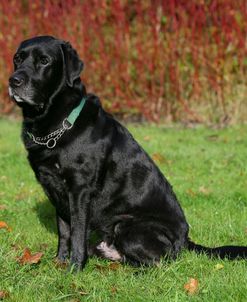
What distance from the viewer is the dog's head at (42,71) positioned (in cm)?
378

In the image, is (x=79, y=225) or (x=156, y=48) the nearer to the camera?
(x=79, y=225)

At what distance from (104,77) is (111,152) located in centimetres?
708

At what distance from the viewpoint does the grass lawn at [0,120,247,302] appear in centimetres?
324

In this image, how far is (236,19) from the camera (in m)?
9.74

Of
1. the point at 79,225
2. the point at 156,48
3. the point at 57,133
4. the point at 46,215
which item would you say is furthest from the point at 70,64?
the point at 156,48

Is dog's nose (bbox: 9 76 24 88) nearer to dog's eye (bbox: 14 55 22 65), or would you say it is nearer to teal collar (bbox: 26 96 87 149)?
dog's eye (bbox: 14 55 22 65)

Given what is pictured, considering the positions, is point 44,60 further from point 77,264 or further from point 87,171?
point 77,264

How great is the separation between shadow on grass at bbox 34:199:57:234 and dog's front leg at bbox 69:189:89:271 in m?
0.88

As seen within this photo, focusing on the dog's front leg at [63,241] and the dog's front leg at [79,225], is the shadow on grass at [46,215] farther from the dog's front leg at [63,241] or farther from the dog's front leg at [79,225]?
the dog's front leg at [79,225]

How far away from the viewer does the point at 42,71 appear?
3.83 m

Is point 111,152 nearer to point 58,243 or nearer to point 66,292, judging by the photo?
point 58,243

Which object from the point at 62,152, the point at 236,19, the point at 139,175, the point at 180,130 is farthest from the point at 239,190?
the point at 236,19

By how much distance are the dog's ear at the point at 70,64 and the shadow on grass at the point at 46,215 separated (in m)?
1.40

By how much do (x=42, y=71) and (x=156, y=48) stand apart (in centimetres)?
659
